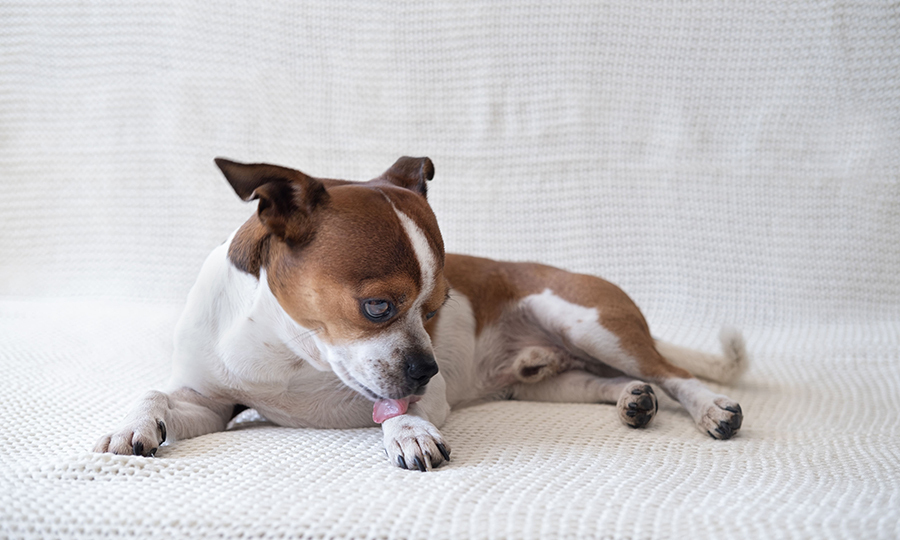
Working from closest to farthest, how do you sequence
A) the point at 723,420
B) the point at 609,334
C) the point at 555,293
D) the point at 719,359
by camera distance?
the point at 723,420
the point at 609,334
the point at 555,293
the point at 719,359

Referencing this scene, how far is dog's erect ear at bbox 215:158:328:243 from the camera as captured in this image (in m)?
1.60

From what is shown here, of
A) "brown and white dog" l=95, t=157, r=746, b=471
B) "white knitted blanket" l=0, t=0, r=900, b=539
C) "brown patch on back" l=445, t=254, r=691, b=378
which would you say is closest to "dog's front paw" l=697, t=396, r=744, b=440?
"brown and white dog" l=95, t=157, r=746, b=471

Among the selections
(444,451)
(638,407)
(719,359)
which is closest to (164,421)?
(444,451)

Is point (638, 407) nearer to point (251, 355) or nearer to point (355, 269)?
point (355, 269)

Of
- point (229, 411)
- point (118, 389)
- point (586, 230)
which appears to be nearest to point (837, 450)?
point (229, 411)

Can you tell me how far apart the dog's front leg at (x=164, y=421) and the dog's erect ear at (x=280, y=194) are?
51cm

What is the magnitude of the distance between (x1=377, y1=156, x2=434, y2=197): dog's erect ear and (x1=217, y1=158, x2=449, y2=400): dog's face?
0.83 feet

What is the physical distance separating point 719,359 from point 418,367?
137 cm

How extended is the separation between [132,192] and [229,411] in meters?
2.04

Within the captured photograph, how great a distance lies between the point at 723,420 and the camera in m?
1.95

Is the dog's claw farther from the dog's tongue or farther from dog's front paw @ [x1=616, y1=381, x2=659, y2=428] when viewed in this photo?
dog's front paw @ [x1=616, y1=381, x2=659, y2=428]

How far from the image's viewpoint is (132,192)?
361cm

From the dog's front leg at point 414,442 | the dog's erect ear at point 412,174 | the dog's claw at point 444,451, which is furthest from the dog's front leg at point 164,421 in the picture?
the dog's erect ear at point 412,174

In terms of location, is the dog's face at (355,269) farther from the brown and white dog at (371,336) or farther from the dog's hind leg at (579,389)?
the dog's hind leg at (579,389)
